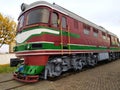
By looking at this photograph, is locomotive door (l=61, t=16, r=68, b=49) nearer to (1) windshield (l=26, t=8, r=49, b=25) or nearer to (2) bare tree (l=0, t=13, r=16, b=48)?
(1) windshield (l=26, t=8, r=49, b=25)

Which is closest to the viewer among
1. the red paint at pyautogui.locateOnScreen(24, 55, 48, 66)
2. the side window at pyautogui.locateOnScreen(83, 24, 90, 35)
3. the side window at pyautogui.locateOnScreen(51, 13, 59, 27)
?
the red paint at pyautogui.locateOnScreen(24, 55, 48, 66)

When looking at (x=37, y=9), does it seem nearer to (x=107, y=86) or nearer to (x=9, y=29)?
(x=107, y=86)

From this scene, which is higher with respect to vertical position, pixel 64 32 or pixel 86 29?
pixel 86 29

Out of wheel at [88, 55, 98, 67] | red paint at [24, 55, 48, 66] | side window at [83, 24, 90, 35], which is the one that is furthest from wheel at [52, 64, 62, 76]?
wheel at [88, 55, 98, 67]

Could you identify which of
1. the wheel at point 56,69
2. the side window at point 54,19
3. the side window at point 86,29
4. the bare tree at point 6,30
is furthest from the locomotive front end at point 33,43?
the bare tree at point 6,30

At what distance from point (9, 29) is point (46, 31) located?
3264cm

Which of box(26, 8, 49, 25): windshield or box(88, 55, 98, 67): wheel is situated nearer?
box(26, 8, 49, 25): windshield

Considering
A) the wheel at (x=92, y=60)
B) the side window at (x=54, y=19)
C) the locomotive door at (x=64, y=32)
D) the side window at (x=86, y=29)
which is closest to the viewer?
the side window at (x=54, y=19)

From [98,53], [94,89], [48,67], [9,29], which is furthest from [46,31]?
[9,29]

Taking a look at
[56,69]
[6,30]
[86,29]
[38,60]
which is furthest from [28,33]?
[6,30]

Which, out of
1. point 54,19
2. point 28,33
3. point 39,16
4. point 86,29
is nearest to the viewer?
point 39,16

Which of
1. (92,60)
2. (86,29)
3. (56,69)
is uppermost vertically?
(86,29)

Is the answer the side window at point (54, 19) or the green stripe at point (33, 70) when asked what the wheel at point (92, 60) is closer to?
the side window at point (54, 19)

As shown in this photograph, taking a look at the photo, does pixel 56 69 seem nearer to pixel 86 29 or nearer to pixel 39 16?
pixel 39 16
